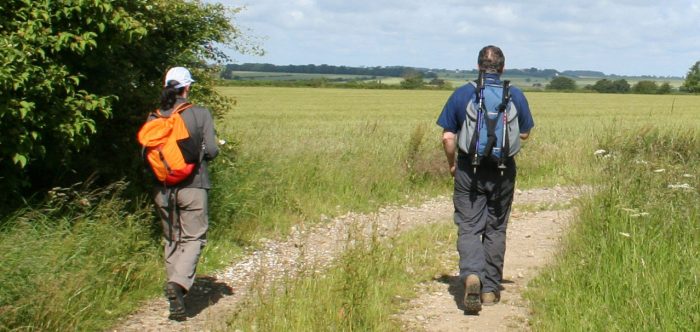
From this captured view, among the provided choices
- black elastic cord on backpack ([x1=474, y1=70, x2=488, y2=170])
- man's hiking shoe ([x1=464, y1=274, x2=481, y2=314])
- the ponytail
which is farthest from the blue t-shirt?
the ponytail

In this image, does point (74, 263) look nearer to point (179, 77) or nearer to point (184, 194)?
point (184, 194)

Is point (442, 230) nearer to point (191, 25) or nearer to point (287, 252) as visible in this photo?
point (287, 252)

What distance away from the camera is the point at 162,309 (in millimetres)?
6242

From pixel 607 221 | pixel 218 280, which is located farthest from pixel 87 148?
pixel 607 221

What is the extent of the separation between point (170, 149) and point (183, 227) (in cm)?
63

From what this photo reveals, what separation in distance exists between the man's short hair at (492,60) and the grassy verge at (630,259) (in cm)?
163

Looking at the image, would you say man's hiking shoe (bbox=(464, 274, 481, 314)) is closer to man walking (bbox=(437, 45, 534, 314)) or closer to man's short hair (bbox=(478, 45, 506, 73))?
man walking (bbox=(437, 45, 534, 314))

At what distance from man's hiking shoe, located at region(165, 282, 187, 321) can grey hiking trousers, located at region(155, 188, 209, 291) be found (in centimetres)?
5

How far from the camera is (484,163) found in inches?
241

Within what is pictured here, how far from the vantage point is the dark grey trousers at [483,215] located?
243 inches

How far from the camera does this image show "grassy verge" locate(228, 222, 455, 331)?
17.5ft

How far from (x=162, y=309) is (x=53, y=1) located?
2.50 meters

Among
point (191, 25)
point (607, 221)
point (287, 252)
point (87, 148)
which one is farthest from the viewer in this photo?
point (191, 25)

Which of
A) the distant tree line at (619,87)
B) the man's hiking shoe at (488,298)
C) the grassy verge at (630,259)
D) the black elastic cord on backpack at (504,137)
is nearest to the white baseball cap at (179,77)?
the black elastic cord on backpack at (504,137)
